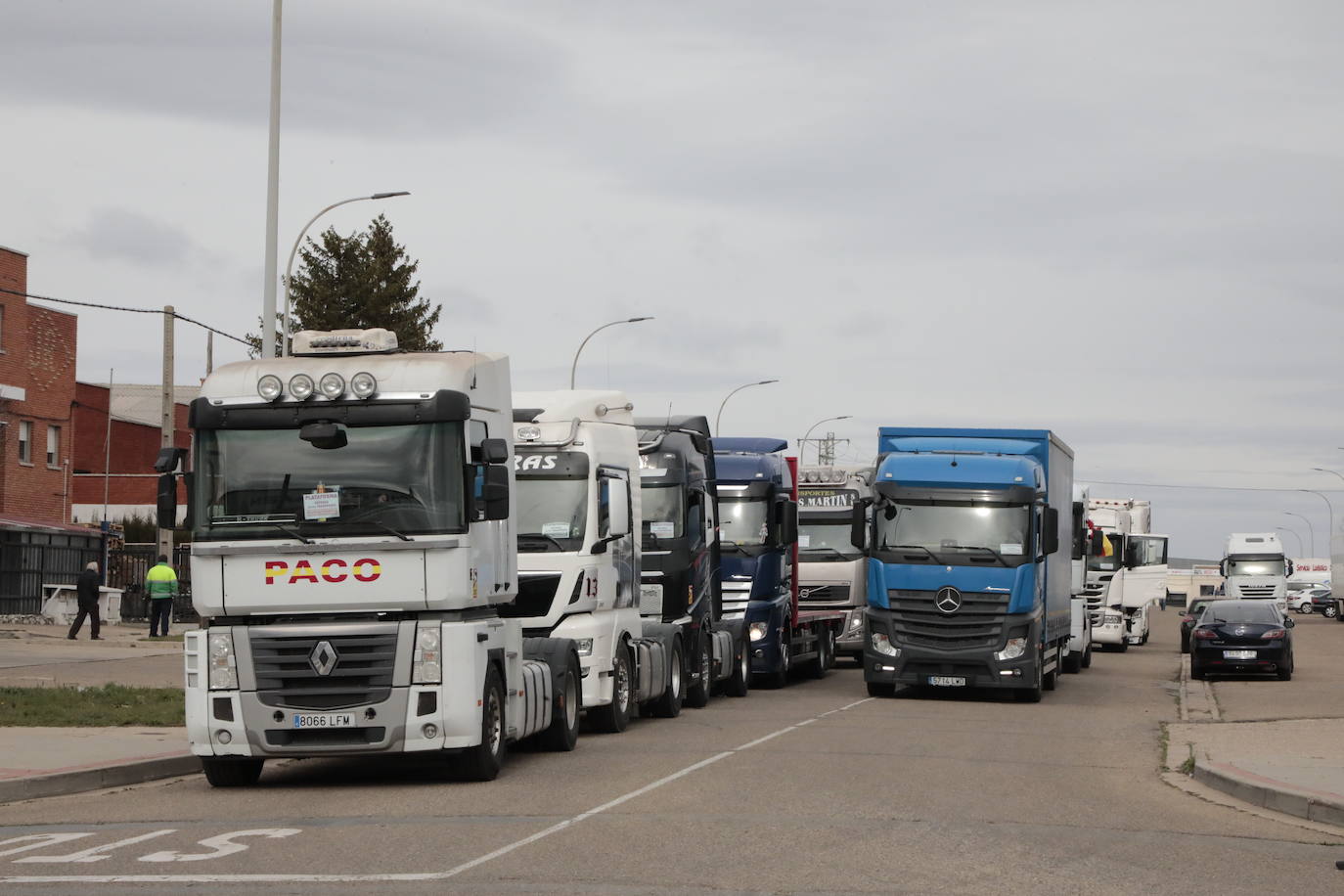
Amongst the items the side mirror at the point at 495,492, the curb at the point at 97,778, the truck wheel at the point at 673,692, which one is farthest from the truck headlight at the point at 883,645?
the side mirror at the point at 495,492

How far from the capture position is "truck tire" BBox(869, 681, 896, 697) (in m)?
26.0

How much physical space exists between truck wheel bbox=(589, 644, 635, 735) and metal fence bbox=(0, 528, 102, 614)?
30044mm

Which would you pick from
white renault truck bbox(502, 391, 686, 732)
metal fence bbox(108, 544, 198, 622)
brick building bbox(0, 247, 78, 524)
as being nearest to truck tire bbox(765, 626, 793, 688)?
white renault truck bbox(502, 391, 686, 732)

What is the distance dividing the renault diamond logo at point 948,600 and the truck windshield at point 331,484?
11.8m

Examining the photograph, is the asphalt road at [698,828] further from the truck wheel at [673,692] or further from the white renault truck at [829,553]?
the white renault truck at [829,553]

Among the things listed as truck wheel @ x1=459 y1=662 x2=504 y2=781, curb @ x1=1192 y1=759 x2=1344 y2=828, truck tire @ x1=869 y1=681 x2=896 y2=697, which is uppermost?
truck wheel @ x1=459 y1=662 x2=504 y2=781

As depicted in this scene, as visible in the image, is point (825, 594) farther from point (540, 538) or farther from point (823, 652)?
point (540, 538)

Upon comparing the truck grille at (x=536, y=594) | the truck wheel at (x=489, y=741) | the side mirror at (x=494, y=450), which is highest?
the side mirror at (x=494, y=450)

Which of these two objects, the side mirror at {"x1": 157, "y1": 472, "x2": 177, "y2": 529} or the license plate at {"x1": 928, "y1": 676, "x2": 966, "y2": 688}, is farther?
the license plate at {"x1": 928, "y1": 676, "x2": 966, "y2": 688}

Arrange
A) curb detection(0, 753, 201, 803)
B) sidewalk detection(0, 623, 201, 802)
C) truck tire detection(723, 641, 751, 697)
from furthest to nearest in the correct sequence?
1. truck tire detection(723, 641, 751, 697)
2. sidewalk detection(0, 623, 201, 802)
3. curb detection(0, 753, 201, 803)

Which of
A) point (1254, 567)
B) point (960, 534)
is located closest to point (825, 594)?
point (960, 534)

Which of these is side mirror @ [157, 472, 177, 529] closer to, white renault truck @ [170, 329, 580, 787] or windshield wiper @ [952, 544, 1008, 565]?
white renault truck @ [170, 329, 580, 787]

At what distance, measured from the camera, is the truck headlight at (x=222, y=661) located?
13.7 metres

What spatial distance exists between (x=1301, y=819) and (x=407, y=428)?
7270 mm
